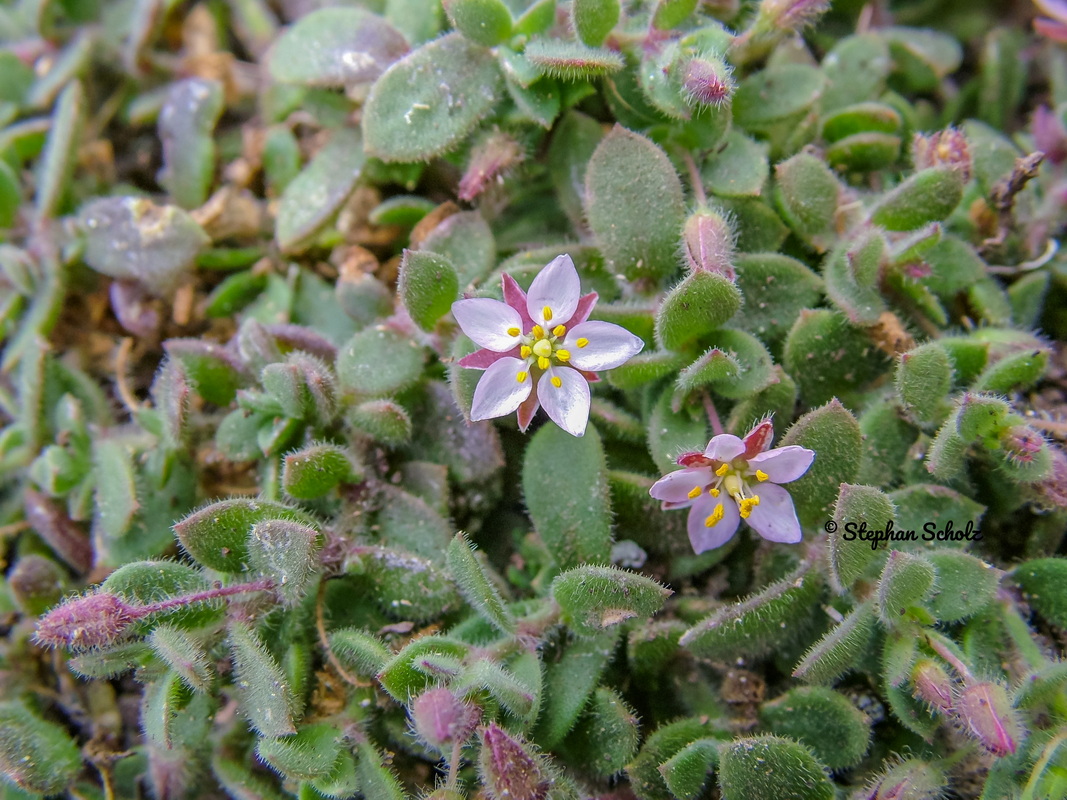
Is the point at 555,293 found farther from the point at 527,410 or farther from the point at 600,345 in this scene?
the point at 527,410

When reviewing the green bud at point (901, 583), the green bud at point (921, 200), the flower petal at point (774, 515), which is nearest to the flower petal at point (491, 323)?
the flower petal at point (774, 515)

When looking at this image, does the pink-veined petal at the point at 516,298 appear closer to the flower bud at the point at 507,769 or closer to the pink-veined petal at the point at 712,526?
the pink-veined petal at the point at 712,526

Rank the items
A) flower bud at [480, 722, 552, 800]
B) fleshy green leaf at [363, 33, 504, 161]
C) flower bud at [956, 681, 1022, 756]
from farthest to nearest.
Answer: fleshy green leaf at [363, 33, 504, 161], flower bud at [480, 722, 552, 800], flower bud at [956, 681, 1022, 756]

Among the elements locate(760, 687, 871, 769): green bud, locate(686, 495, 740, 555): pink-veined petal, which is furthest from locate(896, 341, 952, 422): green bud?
locate(760, 687, 871, 769): green bud

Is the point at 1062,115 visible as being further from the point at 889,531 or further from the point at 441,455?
the point at 441,455

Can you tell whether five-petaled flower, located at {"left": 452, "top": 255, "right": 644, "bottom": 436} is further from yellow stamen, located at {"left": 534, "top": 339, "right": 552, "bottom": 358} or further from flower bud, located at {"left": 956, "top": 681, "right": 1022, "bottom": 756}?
flower bud, located at {"left": 956, "top": 681, "right": 1022, "bottom": 756}

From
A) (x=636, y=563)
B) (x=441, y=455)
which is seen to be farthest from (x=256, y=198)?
(x=636, y=563)
